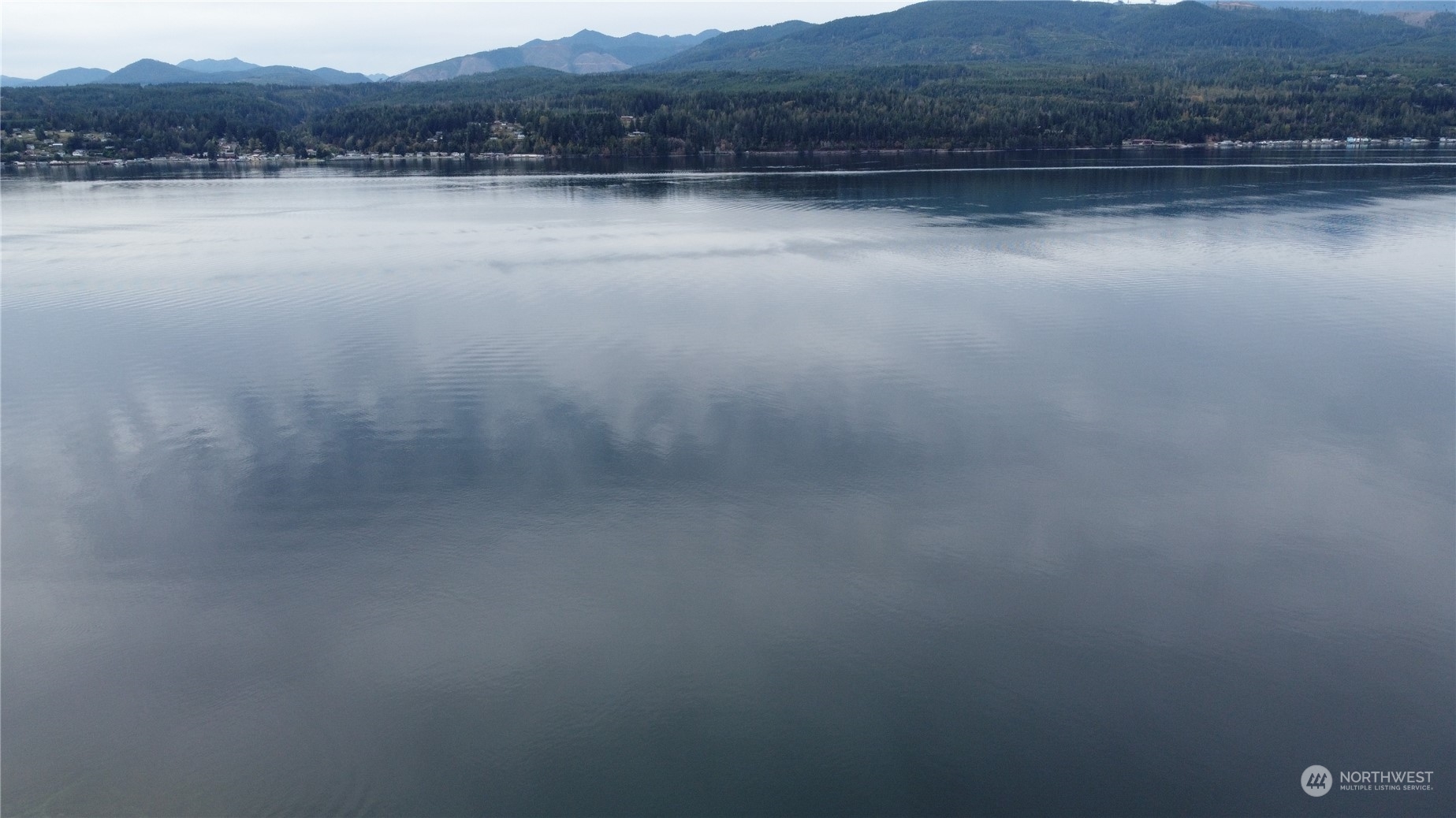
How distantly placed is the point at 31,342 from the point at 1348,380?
23677 millimetres

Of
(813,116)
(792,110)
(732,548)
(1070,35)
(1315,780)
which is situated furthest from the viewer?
(1070,35)

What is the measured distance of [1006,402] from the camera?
13977 millimetres

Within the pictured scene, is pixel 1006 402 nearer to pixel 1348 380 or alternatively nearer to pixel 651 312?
pixel 1348 380

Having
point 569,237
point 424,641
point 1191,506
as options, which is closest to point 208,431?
point 424,641

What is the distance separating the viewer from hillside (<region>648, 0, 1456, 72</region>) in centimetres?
12531

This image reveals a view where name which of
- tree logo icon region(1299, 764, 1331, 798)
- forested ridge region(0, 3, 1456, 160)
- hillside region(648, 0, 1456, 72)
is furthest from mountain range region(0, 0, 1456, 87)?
tree logo icon region(1299, 764, 1331, 798)

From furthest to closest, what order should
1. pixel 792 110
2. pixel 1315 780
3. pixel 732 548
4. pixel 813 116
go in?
pixel 792 110, pixel 813 116, pixel 732 548, pixel 1315 780

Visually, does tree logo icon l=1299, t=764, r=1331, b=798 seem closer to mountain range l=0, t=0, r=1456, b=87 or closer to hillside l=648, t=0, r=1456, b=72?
mountain range l=0, t=0, r=1456, b=87

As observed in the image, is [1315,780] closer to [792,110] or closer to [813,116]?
[813,116]

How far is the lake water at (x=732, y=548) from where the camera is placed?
23.5 feet

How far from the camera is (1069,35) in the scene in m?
139

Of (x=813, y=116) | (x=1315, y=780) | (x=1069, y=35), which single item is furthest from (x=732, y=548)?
(x=1069, y=35)

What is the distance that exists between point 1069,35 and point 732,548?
150m

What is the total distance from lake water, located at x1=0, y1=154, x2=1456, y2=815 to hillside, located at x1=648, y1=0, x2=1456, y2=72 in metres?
118
